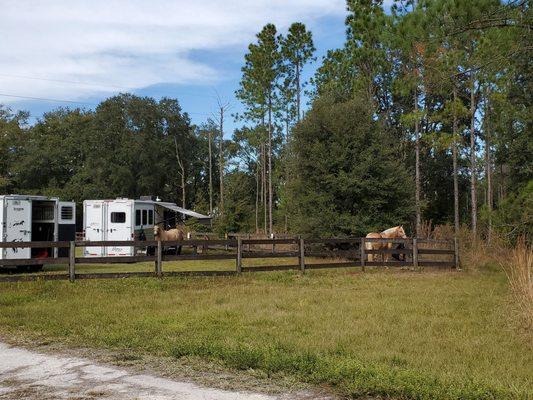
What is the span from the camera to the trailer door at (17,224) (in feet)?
57.2

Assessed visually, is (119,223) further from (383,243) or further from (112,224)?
(383,243)

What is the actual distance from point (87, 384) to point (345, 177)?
20.2 meters

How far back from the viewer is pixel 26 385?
17.1ft

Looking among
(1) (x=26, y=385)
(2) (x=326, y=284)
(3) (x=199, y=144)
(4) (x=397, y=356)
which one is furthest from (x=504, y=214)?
(3) (x=199, y=144)

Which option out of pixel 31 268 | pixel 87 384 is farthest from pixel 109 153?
pixel 87 384

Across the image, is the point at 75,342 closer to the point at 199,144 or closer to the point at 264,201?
the point at 264,201

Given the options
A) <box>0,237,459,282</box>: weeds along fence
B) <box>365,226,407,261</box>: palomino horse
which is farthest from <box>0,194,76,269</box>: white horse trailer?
<box>365,226,407,261</box>: palomino horse

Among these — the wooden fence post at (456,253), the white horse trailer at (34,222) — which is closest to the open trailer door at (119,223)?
the white horse trailer at (34,222)

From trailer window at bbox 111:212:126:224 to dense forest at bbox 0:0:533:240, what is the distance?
808 centimetres

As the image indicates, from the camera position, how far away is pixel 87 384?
17.1ft

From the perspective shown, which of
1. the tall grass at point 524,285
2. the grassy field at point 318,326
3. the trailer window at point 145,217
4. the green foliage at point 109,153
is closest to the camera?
the grassy field at point 318,326

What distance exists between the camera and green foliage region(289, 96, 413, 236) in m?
24.6

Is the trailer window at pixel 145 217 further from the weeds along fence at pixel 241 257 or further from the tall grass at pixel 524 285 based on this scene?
the tall grass at pixel 524 285

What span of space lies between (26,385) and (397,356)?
12.9 ft
